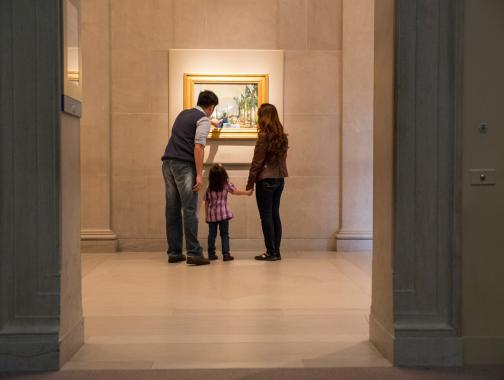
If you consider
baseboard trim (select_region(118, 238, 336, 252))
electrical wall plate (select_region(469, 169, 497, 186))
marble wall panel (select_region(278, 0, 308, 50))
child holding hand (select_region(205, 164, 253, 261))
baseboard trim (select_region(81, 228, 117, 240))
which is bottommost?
baseboard trim (select_region(118, 238, 336, 252))

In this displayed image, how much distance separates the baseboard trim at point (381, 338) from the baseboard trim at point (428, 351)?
0.06 m

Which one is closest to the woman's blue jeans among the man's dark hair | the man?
the man

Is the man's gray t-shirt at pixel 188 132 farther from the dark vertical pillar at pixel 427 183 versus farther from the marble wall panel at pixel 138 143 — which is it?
the dark vertical pillar at pixel 427 183

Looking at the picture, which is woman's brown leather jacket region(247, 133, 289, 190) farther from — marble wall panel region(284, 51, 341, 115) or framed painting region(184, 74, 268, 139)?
marble wall panel region(284, 51, 341, 115)

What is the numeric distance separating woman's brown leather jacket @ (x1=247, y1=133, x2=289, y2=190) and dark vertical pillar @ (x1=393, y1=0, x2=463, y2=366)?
4493 millimetres

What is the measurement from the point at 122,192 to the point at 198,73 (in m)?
1.99

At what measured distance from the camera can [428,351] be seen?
474 centimetres

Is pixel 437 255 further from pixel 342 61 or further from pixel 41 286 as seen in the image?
pixel 342 61

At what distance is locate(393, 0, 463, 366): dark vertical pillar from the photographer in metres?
4.73

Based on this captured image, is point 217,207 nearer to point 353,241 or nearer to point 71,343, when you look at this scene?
point 353,241

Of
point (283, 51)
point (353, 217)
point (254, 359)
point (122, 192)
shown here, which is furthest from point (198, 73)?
point (254, 359)

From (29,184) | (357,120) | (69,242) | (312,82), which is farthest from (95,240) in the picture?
(29,184)

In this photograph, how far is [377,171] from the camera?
515 centimetres

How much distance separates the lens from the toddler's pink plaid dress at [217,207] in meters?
9.36
